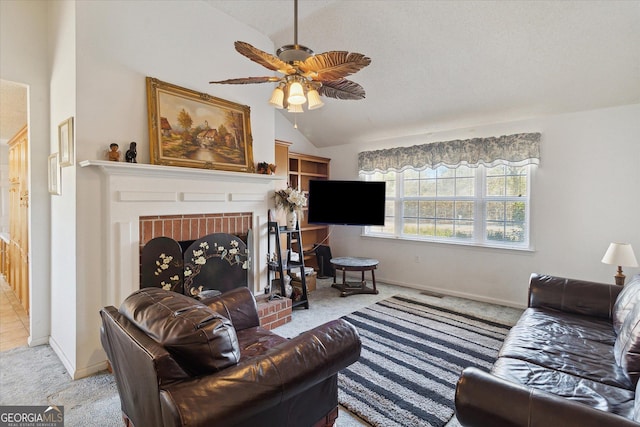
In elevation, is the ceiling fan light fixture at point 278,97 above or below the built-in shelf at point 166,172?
above

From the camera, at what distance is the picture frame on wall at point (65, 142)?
2436mm

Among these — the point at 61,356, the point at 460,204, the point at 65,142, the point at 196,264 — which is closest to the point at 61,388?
the point at 61,356

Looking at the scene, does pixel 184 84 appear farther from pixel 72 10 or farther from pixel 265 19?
pixel 265 19

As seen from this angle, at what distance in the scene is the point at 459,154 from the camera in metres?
4.39

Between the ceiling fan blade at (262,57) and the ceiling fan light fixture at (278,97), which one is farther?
the ceiling fan light fixture at (278,97)

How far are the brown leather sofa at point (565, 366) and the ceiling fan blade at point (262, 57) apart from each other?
1.84m

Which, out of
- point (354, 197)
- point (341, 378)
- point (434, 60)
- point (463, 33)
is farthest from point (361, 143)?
point (341, 378)

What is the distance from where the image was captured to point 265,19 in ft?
11.3

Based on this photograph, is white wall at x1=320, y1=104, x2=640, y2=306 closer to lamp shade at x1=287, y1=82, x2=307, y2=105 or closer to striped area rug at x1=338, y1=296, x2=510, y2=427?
striped area rug at x1=338, y1=296, x2=510, y2=427

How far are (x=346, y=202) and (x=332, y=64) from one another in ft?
10.00

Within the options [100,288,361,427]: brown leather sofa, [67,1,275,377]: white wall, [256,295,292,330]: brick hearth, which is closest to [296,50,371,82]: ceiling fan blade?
[100,288,361,427]: brown leather sofa

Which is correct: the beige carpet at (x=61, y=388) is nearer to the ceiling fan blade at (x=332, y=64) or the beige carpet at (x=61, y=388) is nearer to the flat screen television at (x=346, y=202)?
the flat screen television at (x=346, y=202)

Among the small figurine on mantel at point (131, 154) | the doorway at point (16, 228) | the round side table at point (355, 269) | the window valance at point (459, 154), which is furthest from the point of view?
the round side table at point (355, 269)
